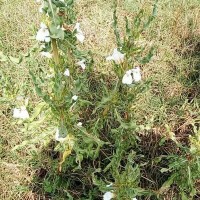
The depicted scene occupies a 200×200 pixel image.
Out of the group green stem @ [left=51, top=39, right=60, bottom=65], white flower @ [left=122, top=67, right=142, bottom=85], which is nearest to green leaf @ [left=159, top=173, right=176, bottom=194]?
white flower @ [left=122, top=67, right=142, bottom=85]

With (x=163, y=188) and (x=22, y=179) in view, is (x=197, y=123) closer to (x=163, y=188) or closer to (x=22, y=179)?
(x=163, y=188)

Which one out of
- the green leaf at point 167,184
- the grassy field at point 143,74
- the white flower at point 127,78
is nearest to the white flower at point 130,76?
the white flower at point 127,78

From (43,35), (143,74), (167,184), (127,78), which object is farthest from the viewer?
(143,74)

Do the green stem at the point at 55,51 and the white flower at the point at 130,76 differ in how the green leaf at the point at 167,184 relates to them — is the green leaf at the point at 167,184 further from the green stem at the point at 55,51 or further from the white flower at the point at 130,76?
the green stem at the point at 55,51

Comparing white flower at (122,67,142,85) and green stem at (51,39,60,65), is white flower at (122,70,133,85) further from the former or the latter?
green stem at (51,39,60,65)

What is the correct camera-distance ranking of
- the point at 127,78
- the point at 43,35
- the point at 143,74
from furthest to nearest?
the point at 143,74
the point at 127,78
the point at 43,35

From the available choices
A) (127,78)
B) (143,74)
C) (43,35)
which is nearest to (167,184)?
(127,78)

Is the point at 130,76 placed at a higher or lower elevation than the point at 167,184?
higher

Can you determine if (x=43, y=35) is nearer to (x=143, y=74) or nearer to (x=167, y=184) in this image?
(x=167, y=184)

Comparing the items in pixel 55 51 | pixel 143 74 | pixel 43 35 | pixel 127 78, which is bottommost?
pixel 143 74

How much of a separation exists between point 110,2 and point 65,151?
2.48 meters

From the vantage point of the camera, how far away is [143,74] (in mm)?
3828

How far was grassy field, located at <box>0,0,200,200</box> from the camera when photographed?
3105 millimetres

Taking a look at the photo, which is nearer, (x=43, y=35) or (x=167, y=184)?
(x=43, y=35)
